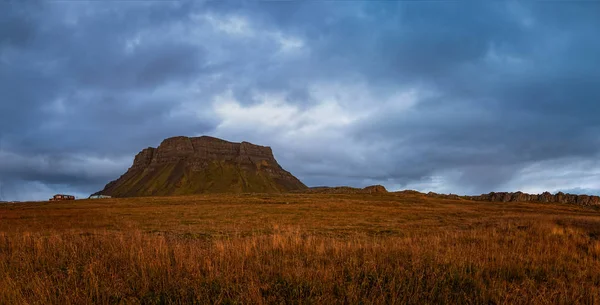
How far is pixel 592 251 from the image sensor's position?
12953mm

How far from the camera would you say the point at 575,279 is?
841 centimetres

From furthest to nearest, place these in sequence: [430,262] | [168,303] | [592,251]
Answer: [592,251] < [430,262] < [168,303]

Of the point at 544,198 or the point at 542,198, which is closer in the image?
the point at 544,198

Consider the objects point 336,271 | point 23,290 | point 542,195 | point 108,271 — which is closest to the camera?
point 23,290

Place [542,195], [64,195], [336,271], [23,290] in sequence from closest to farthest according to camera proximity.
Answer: [23,290], [336,271], [542,195], [64,195]

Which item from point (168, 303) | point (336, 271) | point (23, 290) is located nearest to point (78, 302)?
point (168, 303)

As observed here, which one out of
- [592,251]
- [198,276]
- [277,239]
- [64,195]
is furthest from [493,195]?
[64,195]

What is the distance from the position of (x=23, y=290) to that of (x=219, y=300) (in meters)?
4.79

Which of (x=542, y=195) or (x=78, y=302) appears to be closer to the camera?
(x=78, y=302)

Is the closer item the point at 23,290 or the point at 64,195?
the point at 23,290

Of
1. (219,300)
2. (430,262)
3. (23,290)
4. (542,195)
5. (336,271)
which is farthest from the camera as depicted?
(542,195)

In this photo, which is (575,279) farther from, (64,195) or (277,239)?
(64,195)

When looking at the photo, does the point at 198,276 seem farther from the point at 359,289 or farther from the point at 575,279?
the point at 575,279

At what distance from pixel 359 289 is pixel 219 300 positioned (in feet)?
8.81
